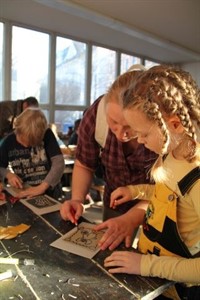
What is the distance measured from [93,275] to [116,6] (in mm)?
3637

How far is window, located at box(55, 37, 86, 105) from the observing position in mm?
5453

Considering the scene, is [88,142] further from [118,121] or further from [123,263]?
[123,263]

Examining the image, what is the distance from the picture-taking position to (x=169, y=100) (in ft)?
2.42

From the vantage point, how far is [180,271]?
29.4 inches

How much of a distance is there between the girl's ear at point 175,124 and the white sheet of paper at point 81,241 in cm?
44

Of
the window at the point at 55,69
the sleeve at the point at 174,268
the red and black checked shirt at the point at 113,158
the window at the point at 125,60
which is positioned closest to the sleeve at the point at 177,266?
the sleeve at the point at 174,268

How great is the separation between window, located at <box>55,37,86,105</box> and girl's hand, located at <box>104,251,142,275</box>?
16.3ft

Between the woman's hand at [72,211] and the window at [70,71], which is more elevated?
the window at [70,71]

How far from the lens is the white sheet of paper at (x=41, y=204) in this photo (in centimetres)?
122

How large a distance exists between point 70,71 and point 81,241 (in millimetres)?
5100

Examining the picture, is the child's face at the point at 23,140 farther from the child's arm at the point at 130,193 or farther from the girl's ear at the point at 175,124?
the girl's ear at the point at 175,124

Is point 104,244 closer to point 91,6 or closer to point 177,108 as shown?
point 177,108

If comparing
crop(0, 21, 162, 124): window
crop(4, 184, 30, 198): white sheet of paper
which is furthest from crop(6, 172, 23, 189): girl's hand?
crop(0, 21, 162, 124): window

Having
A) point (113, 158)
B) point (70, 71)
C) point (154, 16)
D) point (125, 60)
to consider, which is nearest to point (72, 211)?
point (113, 158)
